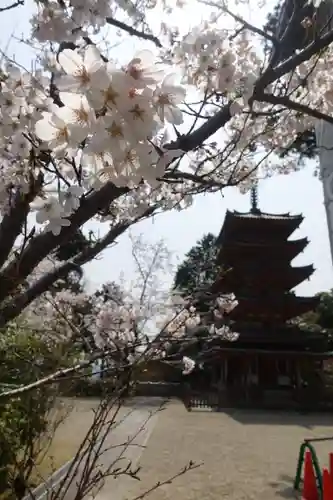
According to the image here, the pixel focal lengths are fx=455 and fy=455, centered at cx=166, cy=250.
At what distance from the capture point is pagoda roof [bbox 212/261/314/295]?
62.2 feet

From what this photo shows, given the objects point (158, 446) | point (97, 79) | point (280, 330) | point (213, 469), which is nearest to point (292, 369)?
point (280, 330)

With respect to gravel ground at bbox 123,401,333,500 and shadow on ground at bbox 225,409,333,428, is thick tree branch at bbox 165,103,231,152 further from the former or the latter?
shadow on ground at bbox 225,409,333,428

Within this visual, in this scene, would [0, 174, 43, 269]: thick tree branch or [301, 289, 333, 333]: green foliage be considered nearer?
[0, 174, 43, 269]: thick tree branch

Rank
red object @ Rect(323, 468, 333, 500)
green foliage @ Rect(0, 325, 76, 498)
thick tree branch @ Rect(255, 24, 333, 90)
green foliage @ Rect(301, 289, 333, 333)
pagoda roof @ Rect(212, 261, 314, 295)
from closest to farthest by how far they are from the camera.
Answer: thick tree branch @ Rect(255, 24, 333, 90) → green foliage @ Rect(0, 325, 76, 498) → red object @ Rect(323, 468, 333, 500) → pagoda roof @ Rect(212, 261, 314, 295) → green foliage @ Rect(301, 289, 333, 333)

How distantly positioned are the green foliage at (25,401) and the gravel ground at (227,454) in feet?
6.07

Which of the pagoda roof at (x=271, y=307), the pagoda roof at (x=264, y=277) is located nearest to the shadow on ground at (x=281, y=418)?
the pagoda roof at (x=271, y=307)

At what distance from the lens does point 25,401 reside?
9.69 ft

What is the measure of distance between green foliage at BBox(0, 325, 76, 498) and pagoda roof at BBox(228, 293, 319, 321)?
14554 mm

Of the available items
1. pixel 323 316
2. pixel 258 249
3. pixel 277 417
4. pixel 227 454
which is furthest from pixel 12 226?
pixel 323 316

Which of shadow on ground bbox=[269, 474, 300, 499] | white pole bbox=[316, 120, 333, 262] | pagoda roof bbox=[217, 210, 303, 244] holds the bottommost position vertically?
shadow on ground bbox=[269, 474, 300, 499]

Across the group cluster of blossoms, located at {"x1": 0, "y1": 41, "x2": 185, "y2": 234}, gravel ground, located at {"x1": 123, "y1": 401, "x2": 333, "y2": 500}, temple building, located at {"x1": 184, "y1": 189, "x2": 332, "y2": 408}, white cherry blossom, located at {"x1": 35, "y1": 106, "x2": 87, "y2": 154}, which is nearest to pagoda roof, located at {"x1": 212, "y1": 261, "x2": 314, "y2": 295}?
temple building, located at {"x1": 184, "y1": 189, "x2": 332, "y2": 408}

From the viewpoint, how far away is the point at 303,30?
1.97 m

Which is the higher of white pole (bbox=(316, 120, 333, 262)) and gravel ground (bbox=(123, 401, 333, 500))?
white pole (bbox=(316, 120, 333, 262))

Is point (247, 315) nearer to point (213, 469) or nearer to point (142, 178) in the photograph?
point (213, 469)
